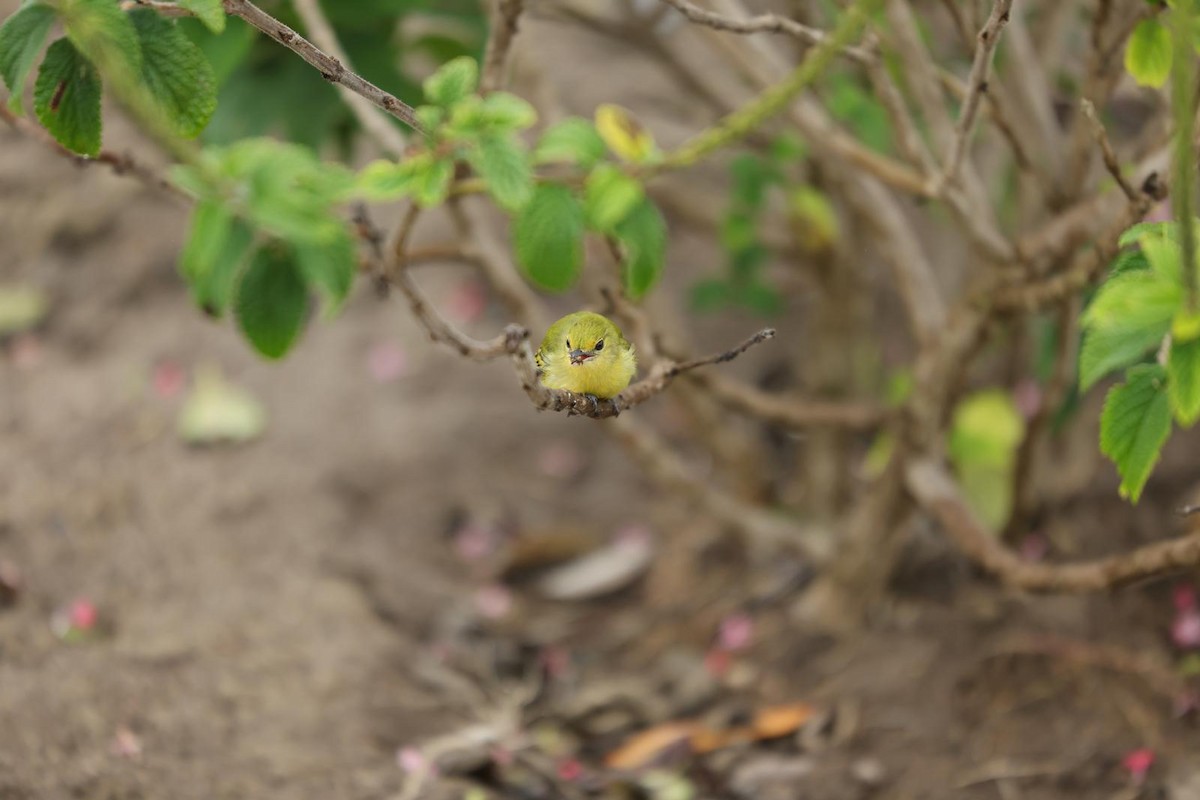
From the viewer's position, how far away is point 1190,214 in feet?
2.91

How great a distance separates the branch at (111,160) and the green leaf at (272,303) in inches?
5.7

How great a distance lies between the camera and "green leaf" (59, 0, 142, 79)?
104 cm

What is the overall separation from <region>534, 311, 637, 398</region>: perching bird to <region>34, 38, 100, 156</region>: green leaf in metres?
0.55

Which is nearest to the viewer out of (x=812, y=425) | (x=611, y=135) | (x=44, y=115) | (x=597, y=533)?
(x=44, y=115)

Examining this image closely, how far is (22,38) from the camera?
110 cm

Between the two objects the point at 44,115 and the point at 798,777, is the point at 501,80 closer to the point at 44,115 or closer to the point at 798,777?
the point at 44,115

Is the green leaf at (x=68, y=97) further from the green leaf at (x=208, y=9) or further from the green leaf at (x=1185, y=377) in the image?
the green leaf at (x=1185, y=377)

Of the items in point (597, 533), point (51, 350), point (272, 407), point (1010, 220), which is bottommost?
point (597, 533)

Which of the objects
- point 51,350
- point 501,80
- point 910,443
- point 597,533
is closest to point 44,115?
point 501,80

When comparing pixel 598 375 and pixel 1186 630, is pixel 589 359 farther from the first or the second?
pixel 1186 630

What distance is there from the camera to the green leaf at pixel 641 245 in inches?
58.2

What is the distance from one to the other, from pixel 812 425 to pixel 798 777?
0.69 metres

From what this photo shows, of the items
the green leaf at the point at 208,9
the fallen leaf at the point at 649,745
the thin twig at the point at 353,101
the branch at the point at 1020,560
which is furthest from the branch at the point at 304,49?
the fallen leaf at the point at 649,745

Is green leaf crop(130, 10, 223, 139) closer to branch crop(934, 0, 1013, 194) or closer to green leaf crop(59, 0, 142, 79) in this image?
green leaf crop(59, 0, 142, 79)
